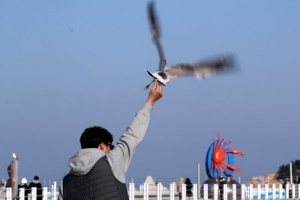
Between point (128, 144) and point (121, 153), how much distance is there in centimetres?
7

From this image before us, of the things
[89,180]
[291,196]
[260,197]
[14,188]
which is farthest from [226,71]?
[291,196]

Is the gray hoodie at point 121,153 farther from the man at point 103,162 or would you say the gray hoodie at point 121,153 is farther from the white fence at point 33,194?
the white fence at point 33,194

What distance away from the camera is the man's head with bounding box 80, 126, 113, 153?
4.98m

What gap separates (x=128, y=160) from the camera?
4.94 metres

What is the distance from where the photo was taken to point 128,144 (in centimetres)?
491

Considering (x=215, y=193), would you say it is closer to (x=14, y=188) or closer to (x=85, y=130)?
(x=14, y=188)

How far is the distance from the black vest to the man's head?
14 centimetres

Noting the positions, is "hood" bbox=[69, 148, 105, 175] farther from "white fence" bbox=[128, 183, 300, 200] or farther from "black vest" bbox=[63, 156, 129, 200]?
"white fence" bbox=[128, 183, 300, 200]

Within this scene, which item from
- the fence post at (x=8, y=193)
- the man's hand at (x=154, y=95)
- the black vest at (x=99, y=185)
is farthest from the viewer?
the fence post at (x=8, y=193)

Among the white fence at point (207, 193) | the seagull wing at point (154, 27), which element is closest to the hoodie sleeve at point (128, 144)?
→ the seagull wing at point (154, 27)

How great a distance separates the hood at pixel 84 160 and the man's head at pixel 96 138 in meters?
0.08

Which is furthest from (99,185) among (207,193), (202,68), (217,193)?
(217,193)

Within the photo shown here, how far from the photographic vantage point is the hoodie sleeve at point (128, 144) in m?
4.86

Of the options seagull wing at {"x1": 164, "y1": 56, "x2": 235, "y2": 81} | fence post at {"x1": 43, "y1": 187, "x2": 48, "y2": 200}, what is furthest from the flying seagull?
fence post at {"x1": 43, "y1": 187, "x2": 48, "y2": 200}
